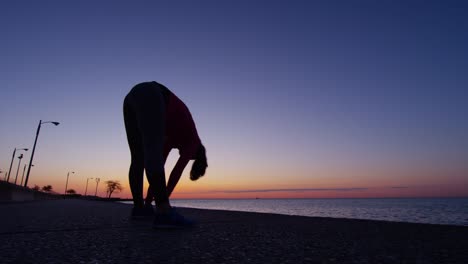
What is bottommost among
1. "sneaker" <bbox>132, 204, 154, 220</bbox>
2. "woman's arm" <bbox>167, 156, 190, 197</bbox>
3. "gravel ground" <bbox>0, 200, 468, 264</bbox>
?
"gravel ground" <bbox>0, 200, 468, 264</bbox>

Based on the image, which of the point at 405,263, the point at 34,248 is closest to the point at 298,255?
the point at 405,263

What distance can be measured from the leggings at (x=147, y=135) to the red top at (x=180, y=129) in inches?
7.0

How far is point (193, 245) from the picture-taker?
2.04m

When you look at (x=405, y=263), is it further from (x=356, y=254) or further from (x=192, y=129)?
(x=192, y=129)

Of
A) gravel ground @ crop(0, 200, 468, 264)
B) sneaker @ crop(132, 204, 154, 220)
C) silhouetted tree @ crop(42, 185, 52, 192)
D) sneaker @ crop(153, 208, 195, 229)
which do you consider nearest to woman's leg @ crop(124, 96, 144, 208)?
sneaker @ crop(132, 204, 154, 220)

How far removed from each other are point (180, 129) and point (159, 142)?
52 centimetres

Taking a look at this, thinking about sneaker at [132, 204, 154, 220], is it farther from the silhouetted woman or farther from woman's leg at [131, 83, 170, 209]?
woman's leg at [131, 83, 170, 209]

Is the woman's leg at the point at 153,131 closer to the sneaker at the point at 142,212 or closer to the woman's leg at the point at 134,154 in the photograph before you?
the woman's leg at the point at 134,154

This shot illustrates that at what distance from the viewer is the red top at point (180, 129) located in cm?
374

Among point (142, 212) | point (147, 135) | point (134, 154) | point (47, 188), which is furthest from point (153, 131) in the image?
point (47, 188)

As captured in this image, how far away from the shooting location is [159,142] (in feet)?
11.0

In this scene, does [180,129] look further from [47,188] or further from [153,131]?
[47,188]

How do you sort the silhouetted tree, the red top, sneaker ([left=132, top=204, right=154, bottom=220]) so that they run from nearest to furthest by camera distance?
the red top
sneaker ([left=132, top=204, right=154, bottom=220])
the silhouetted tree

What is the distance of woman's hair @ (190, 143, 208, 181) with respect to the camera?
4.14 m
